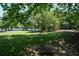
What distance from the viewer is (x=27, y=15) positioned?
2680mm

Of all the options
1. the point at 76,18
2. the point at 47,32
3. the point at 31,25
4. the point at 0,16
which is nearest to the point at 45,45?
the point at 47,32

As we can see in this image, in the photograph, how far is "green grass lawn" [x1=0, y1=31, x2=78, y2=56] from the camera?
264cm

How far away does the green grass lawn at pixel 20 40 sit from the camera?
2637 millimetres

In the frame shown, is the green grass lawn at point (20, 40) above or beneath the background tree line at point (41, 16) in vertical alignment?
beneath

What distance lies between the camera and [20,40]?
266cm

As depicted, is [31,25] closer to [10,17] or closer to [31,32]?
[31,32]

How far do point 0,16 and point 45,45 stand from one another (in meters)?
0.78

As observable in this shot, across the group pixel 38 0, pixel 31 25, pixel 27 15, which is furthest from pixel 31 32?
pixel 38 0

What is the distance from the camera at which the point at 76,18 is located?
268 cm

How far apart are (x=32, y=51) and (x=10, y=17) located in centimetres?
60

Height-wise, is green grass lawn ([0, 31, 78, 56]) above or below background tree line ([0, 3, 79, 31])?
below

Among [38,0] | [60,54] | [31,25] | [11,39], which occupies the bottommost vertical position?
[60,54]

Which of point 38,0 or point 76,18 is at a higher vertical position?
point 38,0

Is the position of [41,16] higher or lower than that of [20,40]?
higher
